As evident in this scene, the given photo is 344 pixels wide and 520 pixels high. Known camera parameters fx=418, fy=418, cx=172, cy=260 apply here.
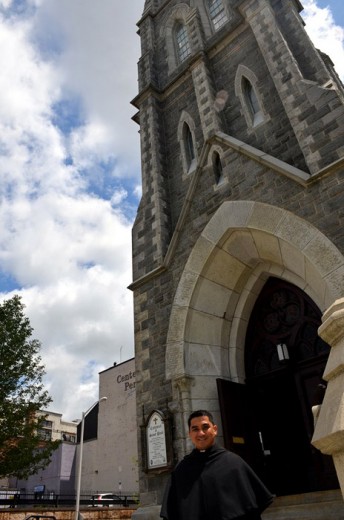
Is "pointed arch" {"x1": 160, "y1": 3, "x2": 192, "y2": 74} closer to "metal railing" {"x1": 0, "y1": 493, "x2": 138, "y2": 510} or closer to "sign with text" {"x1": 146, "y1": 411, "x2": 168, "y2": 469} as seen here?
"sign with text" {"x1": 146, "y1": 411, "x2": 168, "y2": 469}

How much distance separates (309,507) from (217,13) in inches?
581

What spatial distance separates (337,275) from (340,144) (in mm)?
2673

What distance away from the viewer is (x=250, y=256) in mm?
9766

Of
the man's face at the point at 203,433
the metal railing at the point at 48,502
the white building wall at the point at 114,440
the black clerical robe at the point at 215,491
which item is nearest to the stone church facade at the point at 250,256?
the man's face at the point at 203,433

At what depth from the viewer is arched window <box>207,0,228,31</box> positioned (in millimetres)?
14086

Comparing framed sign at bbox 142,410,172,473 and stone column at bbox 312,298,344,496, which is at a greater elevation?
framed sign at bbox 142,410,172,473

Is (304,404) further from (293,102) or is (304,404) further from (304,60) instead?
(304,60)

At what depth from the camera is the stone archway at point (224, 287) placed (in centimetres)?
848

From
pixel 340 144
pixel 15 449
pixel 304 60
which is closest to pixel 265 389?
pixel 340 144

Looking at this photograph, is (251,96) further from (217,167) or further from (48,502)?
(48,502)

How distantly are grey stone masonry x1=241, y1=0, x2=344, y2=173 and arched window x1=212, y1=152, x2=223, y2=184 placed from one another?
2089mm

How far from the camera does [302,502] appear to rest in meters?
6.94

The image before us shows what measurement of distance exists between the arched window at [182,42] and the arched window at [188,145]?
3631mm

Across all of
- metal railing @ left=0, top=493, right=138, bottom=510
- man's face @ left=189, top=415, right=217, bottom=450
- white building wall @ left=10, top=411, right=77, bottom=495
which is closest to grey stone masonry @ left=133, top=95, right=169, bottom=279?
man's face @ left=189, top=415, right=217, bottom=450
